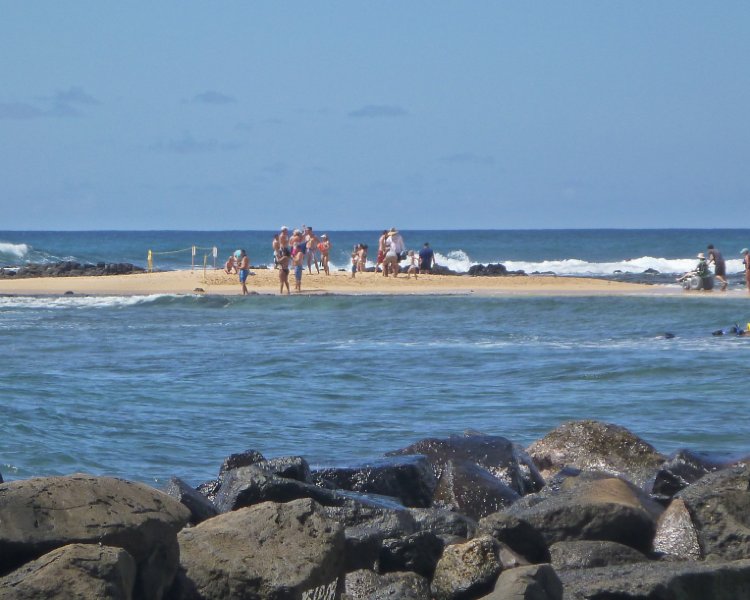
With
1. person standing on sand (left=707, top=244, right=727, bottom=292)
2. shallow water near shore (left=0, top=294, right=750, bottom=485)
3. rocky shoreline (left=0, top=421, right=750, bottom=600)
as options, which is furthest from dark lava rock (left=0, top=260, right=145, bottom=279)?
rocky shoreline (left=0, top=421, right=750, bottom=600)

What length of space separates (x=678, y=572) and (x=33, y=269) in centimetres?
4102

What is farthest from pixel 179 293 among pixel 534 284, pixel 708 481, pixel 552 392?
pixel 708 481

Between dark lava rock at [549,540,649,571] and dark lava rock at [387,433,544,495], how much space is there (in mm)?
2090

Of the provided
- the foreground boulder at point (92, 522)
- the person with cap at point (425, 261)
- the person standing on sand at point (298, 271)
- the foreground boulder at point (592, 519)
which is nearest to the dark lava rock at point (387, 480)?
the foreground boulder at point (592, 519)

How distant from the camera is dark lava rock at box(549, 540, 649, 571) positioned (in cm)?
638

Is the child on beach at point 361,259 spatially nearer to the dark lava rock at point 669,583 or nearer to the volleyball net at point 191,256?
the volleyball net at point 191,256

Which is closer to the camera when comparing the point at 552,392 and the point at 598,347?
the point at 552,392

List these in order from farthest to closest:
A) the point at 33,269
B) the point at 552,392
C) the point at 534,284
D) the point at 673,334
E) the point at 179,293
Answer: the point at 33,269 < the point at 534,284 < the point at 179,293 < the point at 673,334 < the point at 552,392

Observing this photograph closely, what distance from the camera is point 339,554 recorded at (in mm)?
5664

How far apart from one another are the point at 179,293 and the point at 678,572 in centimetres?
2825

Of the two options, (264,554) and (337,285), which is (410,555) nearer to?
(264,554)

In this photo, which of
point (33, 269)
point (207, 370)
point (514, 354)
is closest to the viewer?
point (207, 370)

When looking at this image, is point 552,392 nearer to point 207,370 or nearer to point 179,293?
point 207,370

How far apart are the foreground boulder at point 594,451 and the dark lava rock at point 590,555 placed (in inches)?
110
